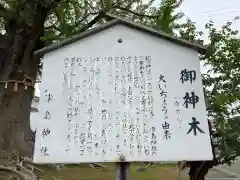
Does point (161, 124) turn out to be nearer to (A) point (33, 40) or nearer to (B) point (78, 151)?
(B) point (78, 151)

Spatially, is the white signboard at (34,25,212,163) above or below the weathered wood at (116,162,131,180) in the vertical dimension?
above

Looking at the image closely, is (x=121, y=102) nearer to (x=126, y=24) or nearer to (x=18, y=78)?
(x=126, y=24)

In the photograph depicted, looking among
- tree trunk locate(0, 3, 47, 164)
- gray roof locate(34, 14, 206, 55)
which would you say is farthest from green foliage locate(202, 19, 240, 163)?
tree trunk locate(0, 3, 47, 164)

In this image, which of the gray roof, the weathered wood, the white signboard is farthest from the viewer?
the gray roof

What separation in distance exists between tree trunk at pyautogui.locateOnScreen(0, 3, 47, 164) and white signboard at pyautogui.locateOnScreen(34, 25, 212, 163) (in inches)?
172

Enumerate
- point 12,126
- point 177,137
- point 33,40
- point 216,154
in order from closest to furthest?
point 177,137 → point 216,154 → point 12,126 → point 33,40

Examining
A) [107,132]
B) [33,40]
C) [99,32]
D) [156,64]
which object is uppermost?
[33,40]

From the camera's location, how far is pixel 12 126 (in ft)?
23.9

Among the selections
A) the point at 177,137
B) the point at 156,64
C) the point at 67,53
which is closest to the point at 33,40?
the point at 67,53

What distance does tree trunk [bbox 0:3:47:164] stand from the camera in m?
7.21

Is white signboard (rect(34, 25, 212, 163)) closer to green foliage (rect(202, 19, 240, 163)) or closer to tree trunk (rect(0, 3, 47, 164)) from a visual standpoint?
green foliage (rect(202, 19, 240, 163))

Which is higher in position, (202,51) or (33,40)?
(33,40)

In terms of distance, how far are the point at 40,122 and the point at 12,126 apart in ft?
15.5

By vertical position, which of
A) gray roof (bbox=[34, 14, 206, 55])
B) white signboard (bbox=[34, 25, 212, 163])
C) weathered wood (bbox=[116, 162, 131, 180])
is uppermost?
gray roof (bbox=[34, 14, 206, 55])
